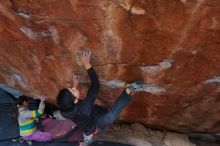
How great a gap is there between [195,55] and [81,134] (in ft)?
5.68

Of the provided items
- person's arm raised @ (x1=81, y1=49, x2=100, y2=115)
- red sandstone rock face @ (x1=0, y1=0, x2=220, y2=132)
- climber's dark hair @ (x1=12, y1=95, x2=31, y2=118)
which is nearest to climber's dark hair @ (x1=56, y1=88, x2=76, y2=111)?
person's arm raised @ (x1=81, y1=49, x2=100, y2=115)

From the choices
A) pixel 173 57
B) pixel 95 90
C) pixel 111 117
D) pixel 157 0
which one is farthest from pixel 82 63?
pixel 157 0

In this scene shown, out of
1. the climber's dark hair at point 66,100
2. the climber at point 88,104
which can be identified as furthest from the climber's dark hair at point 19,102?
the climber's dark hair at point 66,100

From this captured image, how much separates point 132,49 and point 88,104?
0.67m

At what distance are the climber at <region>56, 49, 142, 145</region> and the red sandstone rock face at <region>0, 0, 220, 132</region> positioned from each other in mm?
88

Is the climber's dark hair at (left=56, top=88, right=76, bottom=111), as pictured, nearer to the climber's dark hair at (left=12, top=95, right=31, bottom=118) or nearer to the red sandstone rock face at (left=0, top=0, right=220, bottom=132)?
the red sandstone rock face at (left=0, top=0, right=220, bottom=132)

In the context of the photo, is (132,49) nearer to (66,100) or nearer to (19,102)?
(66,100)

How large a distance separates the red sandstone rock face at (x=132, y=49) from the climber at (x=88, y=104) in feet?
0.29

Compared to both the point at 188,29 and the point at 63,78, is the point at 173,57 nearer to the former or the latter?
the point at 188,29

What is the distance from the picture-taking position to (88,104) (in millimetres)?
3285

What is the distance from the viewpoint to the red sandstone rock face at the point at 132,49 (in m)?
2.70

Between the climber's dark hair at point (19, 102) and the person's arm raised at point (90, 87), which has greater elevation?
the person's arm raised at point (90, 87)

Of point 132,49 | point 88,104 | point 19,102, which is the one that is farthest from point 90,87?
point 19,102

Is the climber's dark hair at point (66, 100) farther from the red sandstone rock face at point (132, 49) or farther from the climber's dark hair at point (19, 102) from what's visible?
the climber's dark hair at point (19, 102)
